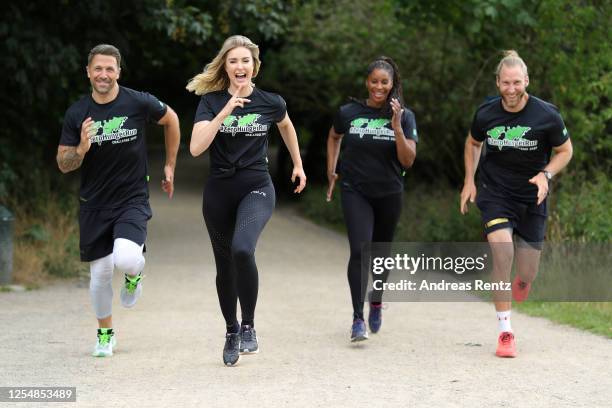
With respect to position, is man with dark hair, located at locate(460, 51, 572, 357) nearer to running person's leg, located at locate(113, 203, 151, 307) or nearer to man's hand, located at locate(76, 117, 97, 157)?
running person's leg, located at locate(113, 203, 151, 307)

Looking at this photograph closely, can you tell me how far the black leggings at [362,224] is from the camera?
827 centimetres

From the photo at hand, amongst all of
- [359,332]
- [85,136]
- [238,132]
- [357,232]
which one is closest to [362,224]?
Answer: [357,232]

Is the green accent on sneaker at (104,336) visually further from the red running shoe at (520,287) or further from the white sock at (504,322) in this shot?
the red running shoe at (520,287)

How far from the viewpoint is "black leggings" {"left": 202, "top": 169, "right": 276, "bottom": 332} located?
7082 mm

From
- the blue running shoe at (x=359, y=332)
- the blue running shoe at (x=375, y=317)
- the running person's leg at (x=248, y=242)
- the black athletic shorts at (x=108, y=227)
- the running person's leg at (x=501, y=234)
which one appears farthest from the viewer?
the blue running shoe at (x=375, y=317)


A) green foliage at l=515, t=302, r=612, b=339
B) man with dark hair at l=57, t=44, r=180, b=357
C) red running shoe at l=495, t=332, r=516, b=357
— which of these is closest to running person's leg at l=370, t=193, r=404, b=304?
red running shoe at l=495, t=332, r=516, b=357

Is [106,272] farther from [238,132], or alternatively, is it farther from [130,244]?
[238,132]

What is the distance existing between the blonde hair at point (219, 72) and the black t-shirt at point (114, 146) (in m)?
0.46

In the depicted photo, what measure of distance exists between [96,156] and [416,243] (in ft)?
26.0

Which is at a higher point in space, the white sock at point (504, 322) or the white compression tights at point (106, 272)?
the white compression tights at point (106, 272)

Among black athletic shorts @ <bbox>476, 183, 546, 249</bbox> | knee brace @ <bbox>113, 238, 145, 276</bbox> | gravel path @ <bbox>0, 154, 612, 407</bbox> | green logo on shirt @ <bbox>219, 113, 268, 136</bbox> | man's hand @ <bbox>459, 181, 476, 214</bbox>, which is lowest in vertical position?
gravel path @ <bbox>0, 154, 612, 407</bbox>

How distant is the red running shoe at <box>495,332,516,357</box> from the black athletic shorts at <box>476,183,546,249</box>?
29.6 inches

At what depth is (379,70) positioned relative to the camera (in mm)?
8242

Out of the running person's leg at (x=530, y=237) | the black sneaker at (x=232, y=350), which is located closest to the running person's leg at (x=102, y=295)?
the black sneaker at (x=232, y=350)
